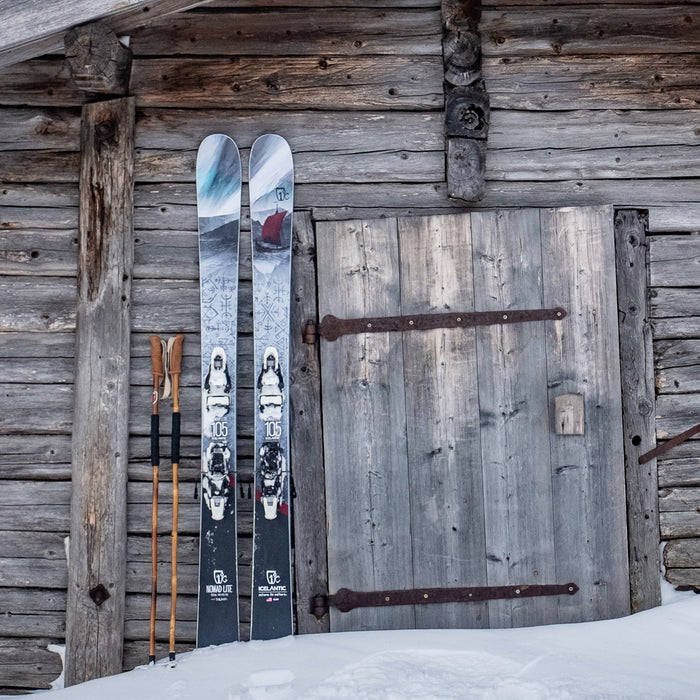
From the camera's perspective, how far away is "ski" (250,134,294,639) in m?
2.88

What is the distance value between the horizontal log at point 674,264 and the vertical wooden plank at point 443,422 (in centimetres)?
85

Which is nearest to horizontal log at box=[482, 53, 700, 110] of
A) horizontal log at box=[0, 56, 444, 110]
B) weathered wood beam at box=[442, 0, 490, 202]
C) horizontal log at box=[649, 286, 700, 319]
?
weathered wood beam at box=[442, 0, 490, 202]

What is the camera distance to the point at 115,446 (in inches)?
119

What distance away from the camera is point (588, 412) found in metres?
2.98

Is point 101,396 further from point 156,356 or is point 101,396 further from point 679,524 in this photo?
point 679,524

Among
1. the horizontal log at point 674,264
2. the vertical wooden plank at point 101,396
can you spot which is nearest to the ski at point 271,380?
the vertical wooden plank at point 101,396

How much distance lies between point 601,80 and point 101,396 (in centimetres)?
267

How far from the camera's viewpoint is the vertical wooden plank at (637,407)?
9.90 feet

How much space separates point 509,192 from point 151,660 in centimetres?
257

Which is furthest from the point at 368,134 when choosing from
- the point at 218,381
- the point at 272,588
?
the point at 272,588

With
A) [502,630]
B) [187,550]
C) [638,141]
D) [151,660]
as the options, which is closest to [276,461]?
[187,550]

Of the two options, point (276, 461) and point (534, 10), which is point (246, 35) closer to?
point (534, 10)

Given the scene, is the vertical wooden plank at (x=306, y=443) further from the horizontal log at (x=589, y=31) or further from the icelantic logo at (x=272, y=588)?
the horizontal log at (x=589, y=31)

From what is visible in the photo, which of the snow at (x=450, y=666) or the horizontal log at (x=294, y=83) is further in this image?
the horizontal log at (x=294, y=83)
